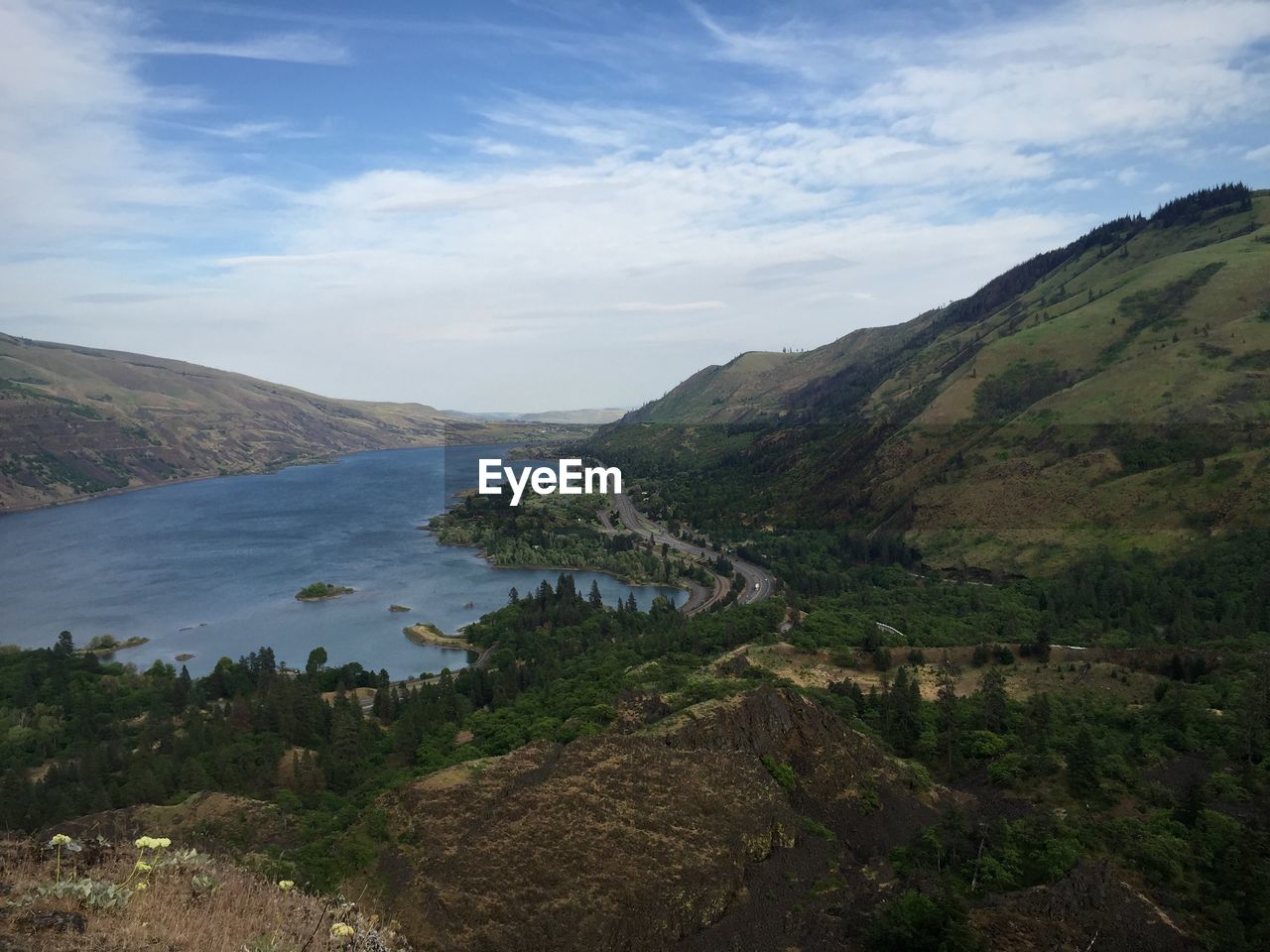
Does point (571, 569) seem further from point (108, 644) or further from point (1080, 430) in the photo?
point (1080, 430)

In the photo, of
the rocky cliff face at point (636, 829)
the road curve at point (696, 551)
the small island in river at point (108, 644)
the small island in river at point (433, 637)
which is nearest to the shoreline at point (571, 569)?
the road curve at point (696, 551)

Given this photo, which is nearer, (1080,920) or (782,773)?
(1080,920)

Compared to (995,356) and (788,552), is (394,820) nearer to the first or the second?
(788,552)

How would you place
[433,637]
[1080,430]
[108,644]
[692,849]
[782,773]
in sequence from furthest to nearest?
[1080,430]
[433,637]
[108,644]
[782,773]
[692,849]

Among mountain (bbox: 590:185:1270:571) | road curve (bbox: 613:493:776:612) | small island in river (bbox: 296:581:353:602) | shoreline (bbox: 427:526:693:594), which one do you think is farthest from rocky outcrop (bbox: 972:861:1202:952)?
small island in river (bbox: 296:581:353:602)

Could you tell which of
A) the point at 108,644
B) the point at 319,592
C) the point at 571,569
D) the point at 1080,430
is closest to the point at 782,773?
the point at 108,644

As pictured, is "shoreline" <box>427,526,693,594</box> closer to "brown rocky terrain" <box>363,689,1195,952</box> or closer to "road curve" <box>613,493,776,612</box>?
"road curve" <box>613,493,776,612</box>

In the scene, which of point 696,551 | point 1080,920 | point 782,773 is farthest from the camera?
point 696,551

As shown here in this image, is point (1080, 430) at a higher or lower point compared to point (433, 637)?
higher

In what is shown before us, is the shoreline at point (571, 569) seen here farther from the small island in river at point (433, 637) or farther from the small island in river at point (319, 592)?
the small island in river at point (433, 637)
